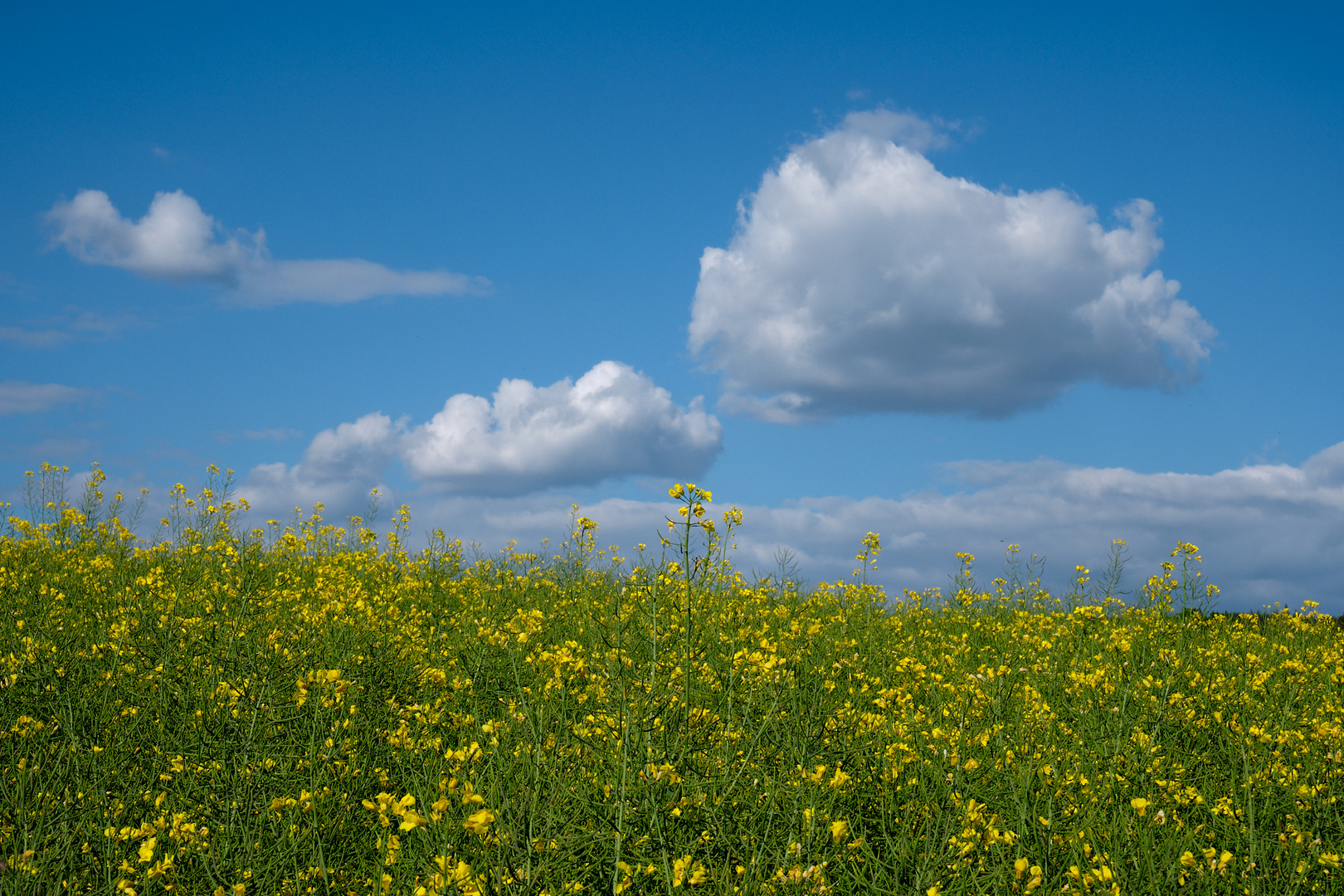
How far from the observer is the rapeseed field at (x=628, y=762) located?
2492mm

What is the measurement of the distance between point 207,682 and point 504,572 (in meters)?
4.51

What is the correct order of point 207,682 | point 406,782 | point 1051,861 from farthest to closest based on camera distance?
1. point 207,682
2. point 406,782
3. point 1051,861

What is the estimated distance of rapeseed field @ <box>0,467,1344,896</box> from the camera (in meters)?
2.49

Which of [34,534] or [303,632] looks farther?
[34,534]

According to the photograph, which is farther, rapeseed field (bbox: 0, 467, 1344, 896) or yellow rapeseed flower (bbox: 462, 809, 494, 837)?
rapeseed field (bbox: 0, 467, 1344, 896)

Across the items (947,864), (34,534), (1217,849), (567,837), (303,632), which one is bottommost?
(1217,849)

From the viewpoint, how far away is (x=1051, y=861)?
2785 millimetres

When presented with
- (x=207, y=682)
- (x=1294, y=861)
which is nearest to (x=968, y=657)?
(x=1294, y=861)

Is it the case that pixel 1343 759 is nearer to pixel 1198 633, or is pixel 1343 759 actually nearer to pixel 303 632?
pixel 1198 633

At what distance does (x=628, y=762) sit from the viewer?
2.50 metres

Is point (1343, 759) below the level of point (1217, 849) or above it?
above

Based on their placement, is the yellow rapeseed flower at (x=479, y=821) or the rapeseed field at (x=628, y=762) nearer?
the yellow rapeseed flower at (x=479, y=821)

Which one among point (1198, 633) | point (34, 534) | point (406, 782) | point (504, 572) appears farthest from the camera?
point (34, 534)

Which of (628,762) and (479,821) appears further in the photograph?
(628,762)
